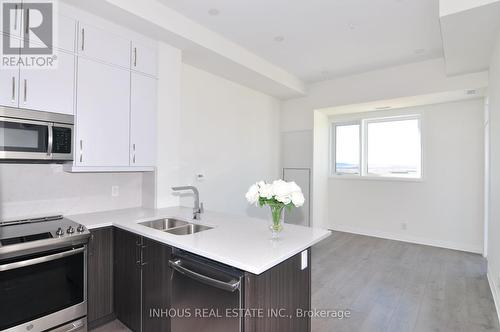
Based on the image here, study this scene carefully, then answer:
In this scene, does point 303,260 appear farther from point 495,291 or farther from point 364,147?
point 364,147

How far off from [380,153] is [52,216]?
538cm

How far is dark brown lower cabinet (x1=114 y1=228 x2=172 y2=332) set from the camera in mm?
1906

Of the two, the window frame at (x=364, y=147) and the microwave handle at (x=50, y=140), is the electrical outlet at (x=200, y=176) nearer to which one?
the microwave handle at (x=50, y=140)

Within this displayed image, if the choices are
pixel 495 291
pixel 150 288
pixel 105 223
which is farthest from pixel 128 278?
pixel 495 291

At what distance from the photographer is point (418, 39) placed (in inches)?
132

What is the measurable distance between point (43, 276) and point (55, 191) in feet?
2.95

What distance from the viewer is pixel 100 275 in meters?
2.32

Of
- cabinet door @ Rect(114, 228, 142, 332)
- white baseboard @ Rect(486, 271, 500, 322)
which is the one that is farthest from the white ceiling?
white baseboard @ Rect(486, 271, 500, 322)

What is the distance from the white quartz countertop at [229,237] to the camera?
1.49 metres

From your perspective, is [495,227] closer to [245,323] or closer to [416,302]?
[416,302]

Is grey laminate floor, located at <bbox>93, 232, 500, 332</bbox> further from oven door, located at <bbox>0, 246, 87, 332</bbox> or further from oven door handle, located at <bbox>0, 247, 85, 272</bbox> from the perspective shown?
oven door handle, located at <bbox>0, 247, 85, 272</bbox>

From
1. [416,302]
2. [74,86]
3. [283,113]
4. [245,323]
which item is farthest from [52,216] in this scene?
[283,113]

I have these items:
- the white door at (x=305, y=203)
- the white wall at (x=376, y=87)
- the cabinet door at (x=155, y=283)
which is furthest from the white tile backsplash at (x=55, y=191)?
→ the white wall at (x=376, y=87)

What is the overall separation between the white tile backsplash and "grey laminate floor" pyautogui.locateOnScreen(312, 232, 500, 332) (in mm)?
2440
